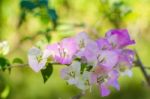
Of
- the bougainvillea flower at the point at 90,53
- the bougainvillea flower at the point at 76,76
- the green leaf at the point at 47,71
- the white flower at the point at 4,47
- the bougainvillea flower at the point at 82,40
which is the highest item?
the white flower at the point at 4,47

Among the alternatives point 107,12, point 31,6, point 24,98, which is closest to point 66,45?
point 31,6

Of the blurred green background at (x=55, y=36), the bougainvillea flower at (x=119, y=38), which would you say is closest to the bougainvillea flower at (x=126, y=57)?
the bougainvillea flower at (x=119, y=38)

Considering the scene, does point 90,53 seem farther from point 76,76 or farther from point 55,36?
point 55,36

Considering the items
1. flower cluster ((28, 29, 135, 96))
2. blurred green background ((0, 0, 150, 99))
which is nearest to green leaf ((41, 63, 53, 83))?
flower cluster ((28, 29, 135, 96))

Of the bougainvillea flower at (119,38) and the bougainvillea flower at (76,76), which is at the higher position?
the bougainvillea flower at (119,38)

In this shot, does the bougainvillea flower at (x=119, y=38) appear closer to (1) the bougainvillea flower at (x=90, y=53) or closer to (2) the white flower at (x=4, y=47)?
(1) the bougainvillea flower at (x=90, y=53)

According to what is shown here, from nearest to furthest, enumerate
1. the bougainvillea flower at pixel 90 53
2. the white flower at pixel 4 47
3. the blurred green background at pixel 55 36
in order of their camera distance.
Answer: the bougainvillea flower at pixel 90 53 → the white flower at pixel 4 47 → the blurred green background at pixel 55 36

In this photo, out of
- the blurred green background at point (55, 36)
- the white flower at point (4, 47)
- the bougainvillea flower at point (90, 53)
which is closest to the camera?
the bougainvillea flower at point (90, 53)

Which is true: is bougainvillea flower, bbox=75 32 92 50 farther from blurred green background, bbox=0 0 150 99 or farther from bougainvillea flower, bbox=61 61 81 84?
blurred green background, bbox=0 0 150 99
